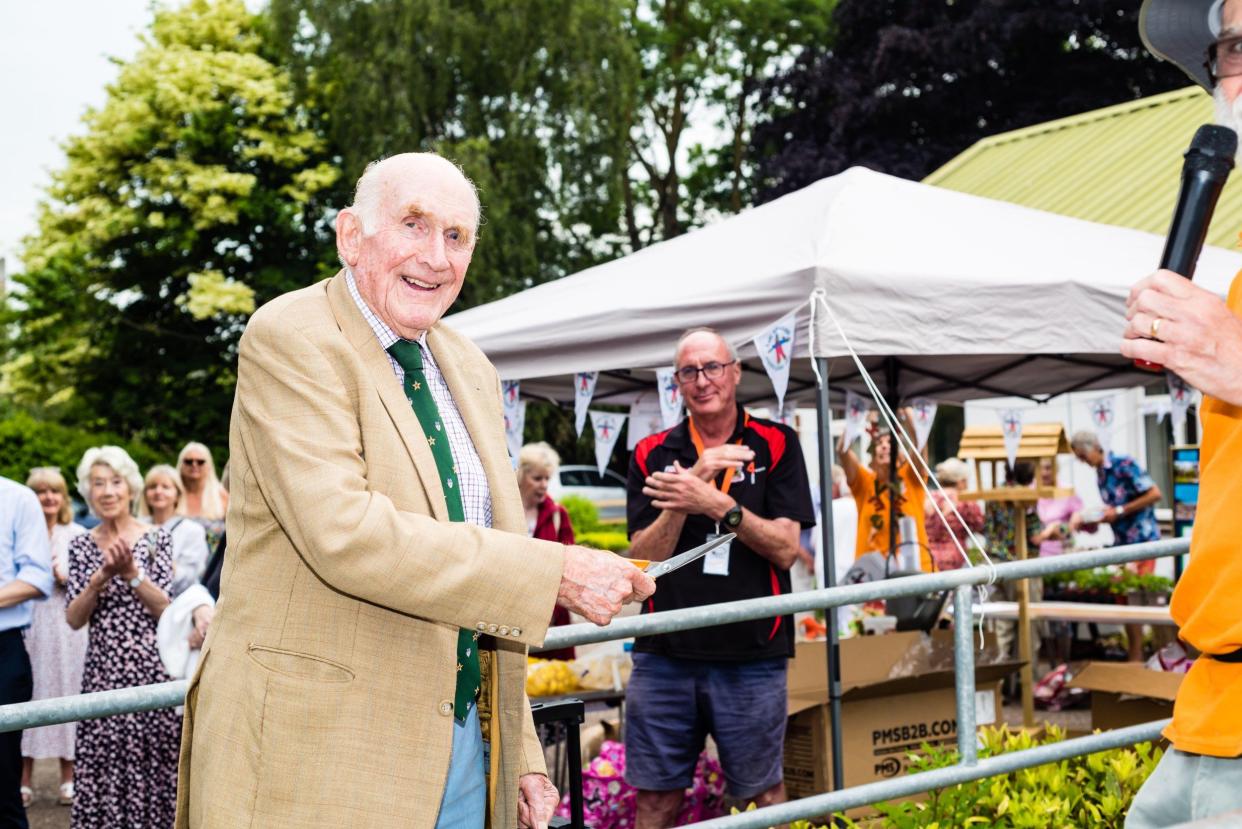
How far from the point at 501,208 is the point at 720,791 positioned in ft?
69.6

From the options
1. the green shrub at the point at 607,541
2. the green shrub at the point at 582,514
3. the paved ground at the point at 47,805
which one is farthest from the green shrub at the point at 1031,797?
the green shrub at the point at 582,514

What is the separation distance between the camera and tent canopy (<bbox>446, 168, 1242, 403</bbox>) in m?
5.24

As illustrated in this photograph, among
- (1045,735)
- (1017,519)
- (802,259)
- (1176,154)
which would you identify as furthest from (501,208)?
(1045,735)

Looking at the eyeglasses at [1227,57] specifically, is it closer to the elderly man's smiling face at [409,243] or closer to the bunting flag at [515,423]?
the elderly man's smiling face at [409,243]

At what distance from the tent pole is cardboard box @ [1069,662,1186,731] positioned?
1.32 meters

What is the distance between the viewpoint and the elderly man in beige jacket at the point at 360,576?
1.99m

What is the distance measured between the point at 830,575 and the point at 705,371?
40.7 inches

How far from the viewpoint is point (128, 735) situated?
6.11 meters

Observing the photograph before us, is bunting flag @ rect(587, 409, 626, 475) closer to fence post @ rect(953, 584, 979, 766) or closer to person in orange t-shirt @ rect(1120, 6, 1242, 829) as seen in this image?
fence post @ rect(953, 584, 979, 766)

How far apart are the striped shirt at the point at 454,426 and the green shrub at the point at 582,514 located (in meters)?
23.4

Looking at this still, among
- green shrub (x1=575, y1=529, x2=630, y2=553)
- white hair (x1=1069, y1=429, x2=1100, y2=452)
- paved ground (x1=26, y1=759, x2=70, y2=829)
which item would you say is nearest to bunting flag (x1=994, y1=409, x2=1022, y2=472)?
white hair (x1=1069, y1=429, x2=1100, y2=452)

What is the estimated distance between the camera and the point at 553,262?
2789 cm

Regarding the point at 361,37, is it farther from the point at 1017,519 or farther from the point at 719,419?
the point at 719,419

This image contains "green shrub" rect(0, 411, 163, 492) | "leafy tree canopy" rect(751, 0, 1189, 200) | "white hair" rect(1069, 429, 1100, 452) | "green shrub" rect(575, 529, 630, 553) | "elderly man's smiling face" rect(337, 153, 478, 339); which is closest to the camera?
"elderly man's smiling face" rect(337, 153, 478, 339)
